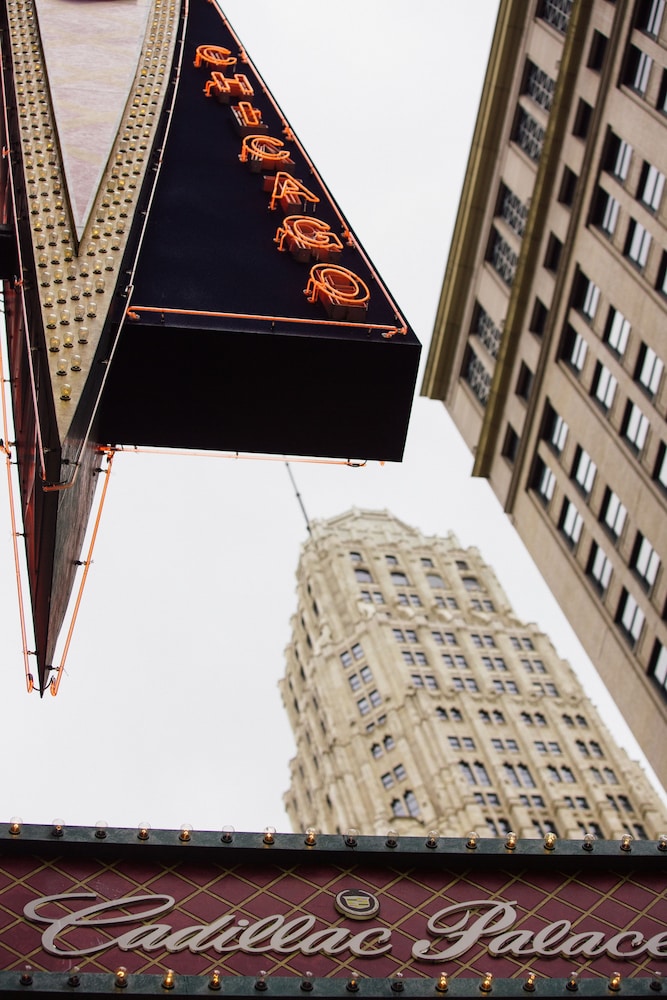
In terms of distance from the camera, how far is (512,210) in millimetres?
57094

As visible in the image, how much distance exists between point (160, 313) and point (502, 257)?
1583 inches

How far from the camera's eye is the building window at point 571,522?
50.0 m

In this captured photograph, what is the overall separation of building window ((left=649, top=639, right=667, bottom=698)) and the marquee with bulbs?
85.6 feet

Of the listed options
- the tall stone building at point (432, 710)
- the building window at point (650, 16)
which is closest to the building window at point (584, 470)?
the building window at point (650, 16)

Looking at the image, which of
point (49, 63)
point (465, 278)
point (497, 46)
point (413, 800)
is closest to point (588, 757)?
point (413, 800)

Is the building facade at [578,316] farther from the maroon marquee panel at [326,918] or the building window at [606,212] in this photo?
the maroon marquee panel at [326,918]

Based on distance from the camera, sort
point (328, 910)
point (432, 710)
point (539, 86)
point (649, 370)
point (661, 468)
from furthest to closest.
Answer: point (432, 710), point (539, 86), point (649, 370), point (661, 468), point (328, 910)

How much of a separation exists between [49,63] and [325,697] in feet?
344

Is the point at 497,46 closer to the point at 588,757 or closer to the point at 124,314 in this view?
the point at 124,314

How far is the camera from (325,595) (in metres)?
139

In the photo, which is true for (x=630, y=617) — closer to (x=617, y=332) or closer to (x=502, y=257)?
(x=617, y=332)

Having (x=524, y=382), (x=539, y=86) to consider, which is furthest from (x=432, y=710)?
(x=539, y=86)

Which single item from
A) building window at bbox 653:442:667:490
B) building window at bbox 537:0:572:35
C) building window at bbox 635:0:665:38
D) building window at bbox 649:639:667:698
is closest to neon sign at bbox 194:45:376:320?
building window at bbox 635:0:665:38

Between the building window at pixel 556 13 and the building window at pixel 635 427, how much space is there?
1550 centimetres
